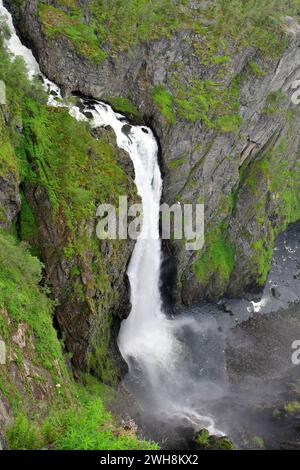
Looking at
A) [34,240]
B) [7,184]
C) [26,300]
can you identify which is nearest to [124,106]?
[34,240]

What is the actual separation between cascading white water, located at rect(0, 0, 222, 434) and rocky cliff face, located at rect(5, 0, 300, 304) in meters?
1.10

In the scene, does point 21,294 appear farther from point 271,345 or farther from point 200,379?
point 271,345

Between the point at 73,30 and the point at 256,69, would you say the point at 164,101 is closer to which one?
the point at 73,30

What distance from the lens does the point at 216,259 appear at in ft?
124

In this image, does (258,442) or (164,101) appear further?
(164,101)

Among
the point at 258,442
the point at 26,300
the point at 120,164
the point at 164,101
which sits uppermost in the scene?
the point at 164,101

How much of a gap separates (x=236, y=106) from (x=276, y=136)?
8077mm

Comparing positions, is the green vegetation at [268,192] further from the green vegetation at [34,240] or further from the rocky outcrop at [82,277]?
the green vegetation at [34,240]

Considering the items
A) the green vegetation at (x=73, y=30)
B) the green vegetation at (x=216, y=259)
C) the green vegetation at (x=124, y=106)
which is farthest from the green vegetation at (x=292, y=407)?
the green vegetation at (x=73, y=30)

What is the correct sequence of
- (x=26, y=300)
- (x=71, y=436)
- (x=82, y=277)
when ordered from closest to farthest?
(x=71, y=436), (x=26, y=300), (x=82, y=277)

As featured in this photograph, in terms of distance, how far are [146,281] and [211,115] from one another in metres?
13.2

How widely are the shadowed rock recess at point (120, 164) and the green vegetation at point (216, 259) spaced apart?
123mm

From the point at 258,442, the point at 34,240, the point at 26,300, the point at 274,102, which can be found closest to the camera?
the point at 26,300

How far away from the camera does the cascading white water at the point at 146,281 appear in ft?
91.6
